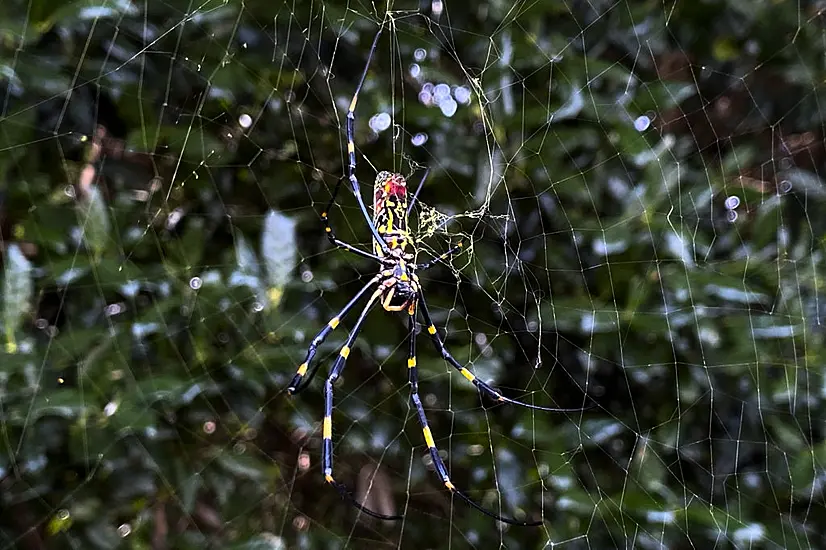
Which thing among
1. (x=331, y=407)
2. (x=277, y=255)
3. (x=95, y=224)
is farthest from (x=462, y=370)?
(x=95, y=224)

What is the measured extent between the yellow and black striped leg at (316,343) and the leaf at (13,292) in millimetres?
423

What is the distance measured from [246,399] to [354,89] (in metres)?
0.56

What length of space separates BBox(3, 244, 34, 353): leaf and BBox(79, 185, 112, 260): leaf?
10 centimetres

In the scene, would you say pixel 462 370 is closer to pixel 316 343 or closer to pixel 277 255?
pixel 316 343

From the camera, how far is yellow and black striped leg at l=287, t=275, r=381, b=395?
99cm

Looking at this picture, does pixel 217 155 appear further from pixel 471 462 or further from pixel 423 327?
pixel 471 462

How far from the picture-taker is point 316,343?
990 millimetres

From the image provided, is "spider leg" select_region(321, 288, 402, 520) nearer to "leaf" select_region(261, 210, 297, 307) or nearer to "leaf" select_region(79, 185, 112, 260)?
"leaf" select_region(261, 210, 297, 307)

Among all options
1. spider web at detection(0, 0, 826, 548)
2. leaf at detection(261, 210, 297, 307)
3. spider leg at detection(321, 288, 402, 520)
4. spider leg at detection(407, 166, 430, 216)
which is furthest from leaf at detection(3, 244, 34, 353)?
spider leg at detection(407, 166, 430, 216)

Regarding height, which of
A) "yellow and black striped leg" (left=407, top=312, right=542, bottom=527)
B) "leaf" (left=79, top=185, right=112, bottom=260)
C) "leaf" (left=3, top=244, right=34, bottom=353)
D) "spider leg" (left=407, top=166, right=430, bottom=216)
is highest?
"spider leg" (left=407, top=166, right=430, bottom=216)

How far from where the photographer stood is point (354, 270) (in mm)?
1120

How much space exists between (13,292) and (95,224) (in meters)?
0.16

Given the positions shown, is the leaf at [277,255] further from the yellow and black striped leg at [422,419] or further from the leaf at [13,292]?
the leaf at [13,292]

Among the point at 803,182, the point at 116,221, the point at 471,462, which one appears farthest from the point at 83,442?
the point at 803,182
